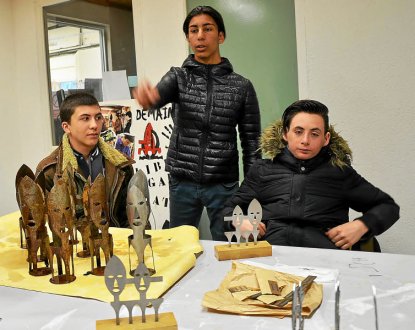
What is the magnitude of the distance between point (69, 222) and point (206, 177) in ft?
3.19

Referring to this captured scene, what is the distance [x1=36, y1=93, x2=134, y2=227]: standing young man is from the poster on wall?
4.72ft

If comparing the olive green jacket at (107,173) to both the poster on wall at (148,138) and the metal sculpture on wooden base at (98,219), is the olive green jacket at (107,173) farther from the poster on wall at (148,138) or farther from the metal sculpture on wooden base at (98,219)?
the poster on wall at (148,138)

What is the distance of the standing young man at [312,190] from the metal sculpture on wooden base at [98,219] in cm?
59

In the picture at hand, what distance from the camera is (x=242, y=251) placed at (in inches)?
60.5

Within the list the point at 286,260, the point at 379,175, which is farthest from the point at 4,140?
the point at 286,260

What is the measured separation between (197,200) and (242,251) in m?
0.84

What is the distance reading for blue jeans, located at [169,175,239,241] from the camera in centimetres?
232

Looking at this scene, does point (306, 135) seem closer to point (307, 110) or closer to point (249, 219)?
point (307, 110)

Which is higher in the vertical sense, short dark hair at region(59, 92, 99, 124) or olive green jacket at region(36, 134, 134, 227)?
short dark hair at region(59, 92, 99, 124)

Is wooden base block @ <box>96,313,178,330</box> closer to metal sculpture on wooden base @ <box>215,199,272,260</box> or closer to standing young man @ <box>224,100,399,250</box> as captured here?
metal sculpture on wooden base @ <box>215,199,272,260</box>

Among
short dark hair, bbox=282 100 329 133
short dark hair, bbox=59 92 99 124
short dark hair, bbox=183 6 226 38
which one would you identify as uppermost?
short dark hair, bbox=183 6 226 38

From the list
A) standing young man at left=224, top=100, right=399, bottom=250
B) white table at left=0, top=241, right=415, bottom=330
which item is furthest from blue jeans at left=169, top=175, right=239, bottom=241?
white table at left=0, top=241, right=415, bottom=330

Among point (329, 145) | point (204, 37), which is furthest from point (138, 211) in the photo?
point (204, 37)

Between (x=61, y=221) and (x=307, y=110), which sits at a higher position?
(x=307, y=110)
